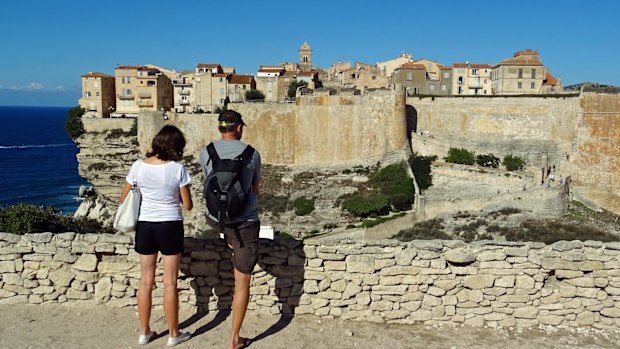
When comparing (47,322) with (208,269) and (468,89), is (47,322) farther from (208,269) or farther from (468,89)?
(468,89)

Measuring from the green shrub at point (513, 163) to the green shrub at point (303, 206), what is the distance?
406 inches

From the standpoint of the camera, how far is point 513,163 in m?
28.5

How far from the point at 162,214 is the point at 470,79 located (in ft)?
142

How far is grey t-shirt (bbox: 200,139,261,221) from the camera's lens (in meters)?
4.64

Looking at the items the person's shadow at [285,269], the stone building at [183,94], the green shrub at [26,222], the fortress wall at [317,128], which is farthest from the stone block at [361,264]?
the stone building at [183,94]

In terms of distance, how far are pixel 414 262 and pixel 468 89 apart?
1638 inches

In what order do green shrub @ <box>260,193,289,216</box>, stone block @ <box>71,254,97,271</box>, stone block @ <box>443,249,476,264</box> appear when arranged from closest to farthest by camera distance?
1. stone block @ <box>443,249,476,264</box>
2. stone block @ <box>71,254,97,271</box>
3. green shrub @ <box>260,193,289,216</box>

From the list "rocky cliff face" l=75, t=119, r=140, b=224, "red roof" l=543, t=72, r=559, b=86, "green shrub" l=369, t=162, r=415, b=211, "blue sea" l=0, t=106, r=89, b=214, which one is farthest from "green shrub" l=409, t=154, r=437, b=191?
"blue sea" l=0, t=106, r=89, b=214

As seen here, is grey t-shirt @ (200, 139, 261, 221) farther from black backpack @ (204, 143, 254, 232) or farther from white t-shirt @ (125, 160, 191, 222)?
white t-shirt @ (125, 160, 191, 222)

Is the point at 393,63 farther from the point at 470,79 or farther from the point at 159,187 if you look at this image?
the point at 159,187

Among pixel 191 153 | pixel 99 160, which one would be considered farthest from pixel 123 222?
pixel 99 160

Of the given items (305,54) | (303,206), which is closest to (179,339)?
(303,206)

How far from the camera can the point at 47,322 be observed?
17.7 feet

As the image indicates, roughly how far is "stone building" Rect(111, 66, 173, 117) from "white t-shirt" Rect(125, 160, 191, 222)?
44465 mm
